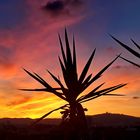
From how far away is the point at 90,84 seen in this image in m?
14.6

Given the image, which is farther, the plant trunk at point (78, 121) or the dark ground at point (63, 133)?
the dark ground at point (63, 133)

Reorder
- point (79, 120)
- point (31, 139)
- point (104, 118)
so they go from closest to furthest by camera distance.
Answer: point (79, 120) → point (31, 139) → point (104, 118)

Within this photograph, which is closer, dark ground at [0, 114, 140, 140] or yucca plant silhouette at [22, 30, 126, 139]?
yucca plant silhouette at [22, 30, 126, 139]

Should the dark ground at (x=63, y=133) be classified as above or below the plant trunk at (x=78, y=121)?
above

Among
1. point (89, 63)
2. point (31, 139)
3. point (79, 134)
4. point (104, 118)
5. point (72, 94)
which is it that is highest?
point (104, 118)

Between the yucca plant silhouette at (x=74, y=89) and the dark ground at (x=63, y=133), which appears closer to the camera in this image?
the yucca plant silhouette at (x=74, y=89)

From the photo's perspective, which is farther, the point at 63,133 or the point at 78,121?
the point at 63,133

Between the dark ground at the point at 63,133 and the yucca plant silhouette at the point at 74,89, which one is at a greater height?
the dark ground at the point at 63,133

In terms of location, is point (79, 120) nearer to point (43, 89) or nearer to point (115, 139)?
point (43, 89)

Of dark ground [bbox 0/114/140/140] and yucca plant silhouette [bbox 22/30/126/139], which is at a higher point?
dark ground [bbox 0/114/140/140]

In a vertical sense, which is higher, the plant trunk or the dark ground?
the dark ground

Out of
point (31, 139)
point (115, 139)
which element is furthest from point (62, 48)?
point (31, 139)

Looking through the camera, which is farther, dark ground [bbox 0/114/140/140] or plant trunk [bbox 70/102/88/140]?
dark ground [bbox 0/114/140/140]

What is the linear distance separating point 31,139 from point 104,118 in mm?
120106
